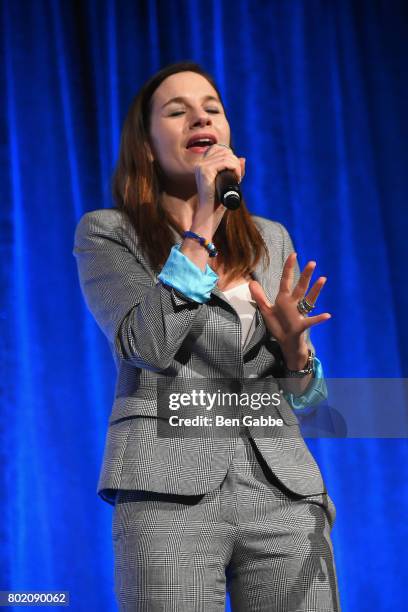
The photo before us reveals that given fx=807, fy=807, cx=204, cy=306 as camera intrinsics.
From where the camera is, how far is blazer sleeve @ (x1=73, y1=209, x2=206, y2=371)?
1.19 m

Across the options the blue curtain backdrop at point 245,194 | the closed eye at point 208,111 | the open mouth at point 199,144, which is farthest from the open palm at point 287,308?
the blue curtain backdrop at point 245,194

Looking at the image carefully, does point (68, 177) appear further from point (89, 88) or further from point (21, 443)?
point (21, 443)

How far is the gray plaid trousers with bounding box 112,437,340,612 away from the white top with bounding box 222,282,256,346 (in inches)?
7.5

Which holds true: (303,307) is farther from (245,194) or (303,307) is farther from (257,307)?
(245,194)

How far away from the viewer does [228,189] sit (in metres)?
1.24

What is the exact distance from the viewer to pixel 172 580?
44.6 inches

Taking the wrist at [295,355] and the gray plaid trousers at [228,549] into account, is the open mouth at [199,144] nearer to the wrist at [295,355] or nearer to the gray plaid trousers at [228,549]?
the wrist at [295,355]

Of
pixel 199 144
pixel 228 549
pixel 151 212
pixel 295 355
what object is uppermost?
pixel 199 144

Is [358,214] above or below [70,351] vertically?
above

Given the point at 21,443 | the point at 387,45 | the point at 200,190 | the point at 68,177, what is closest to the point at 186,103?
the point at 200,190

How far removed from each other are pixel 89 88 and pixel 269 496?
70.5 inches

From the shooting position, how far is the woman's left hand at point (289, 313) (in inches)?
51.1

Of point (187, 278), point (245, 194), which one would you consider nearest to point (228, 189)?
point (187, 278)

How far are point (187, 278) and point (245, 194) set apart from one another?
58.1 inches
